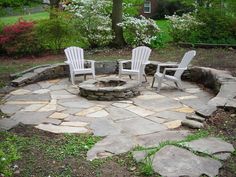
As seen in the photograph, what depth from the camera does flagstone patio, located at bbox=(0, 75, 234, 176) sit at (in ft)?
14.8

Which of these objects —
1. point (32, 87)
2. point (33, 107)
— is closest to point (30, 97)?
point (33, 107)

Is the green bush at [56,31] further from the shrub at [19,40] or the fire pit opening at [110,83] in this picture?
the fire pit opening at [110,83]

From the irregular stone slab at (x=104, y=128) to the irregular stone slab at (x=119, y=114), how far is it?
0.23 meters

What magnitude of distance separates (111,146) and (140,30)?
307 inches

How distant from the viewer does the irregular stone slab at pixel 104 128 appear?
510 cm

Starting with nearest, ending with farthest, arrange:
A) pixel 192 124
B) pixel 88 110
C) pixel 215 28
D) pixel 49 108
→ pixel 192 124 → pixel 88 110 → pixel 49 108 → pixel 215 28

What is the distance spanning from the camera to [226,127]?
4977 millimetres

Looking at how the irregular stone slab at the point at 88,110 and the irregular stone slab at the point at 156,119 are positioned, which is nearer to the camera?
the irregular stone slab at the point at 156,119

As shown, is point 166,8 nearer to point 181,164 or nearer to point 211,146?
point 211,146

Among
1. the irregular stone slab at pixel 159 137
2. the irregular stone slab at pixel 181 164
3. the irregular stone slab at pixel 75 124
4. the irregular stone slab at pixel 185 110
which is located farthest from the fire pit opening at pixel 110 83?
the irregular stone slab at pixel 181 164

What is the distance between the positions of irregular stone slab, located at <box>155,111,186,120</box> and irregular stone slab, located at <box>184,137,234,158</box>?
4.32 ft

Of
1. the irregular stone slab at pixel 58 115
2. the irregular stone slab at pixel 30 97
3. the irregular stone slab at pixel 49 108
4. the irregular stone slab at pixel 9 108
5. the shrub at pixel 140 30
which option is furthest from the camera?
the shrub at pixel 140 30

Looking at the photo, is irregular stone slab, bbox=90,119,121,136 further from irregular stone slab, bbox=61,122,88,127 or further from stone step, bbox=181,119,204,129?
stone step, bbox=181,119,204,129

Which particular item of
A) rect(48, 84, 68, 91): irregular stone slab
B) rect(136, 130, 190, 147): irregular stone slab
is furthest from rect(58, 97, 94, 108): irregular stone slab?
rect(136, 130, 190, 147): irregular stone slab
